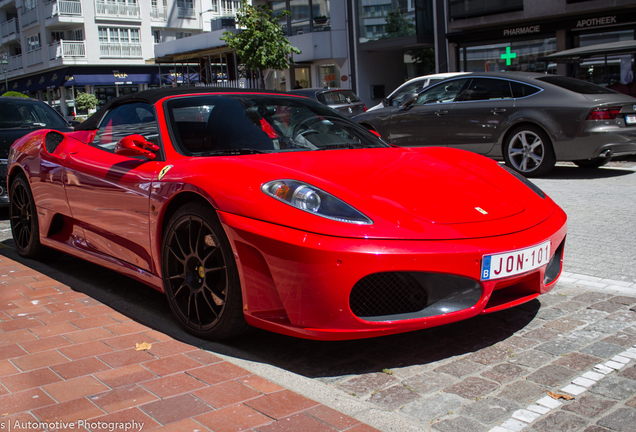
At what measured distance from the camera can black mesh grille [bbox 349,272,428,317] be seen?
2.63 m

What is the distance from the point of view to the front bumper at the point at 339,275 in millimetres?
2566

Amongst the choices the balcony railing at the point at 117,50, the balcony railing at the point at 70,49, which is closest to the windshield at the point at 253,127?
the balcony railing at the point at 70,49

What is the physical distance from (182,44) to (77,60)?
1349cm

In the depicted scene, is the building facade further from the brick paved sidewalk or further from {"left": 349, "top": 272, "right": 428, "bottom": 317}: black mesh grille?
the brick paved sidewalk

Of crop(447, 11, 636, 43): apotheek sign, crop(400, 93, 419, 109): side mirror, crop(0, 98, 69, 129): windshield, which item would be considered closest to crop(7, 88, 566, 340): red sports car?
crop(0, 98, 69, 129): windshield

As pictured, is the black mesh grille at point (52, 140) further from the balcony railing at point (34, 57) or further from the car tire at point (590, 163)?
the balcony railing at point (34, 57)

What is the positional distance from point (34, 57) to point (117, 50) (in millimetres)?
8293

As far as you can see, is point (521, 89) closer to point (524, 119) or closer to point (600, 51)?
point (524, 119)

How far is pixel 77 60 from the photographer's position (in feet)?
157

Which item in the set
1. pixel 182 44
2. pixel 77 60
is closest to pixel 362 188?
pixel 182 44

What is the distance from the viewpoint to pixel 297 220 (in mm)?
2662

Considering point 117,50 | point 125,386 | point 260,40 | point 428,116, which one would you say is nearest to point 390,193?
point 125,386

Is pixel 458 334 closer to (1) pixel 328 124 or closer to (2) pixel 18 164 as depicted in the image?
(1) pixel 328 124

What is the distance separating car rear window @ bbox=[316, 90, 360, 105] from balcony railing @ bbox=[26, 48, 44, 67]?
41.7 m
